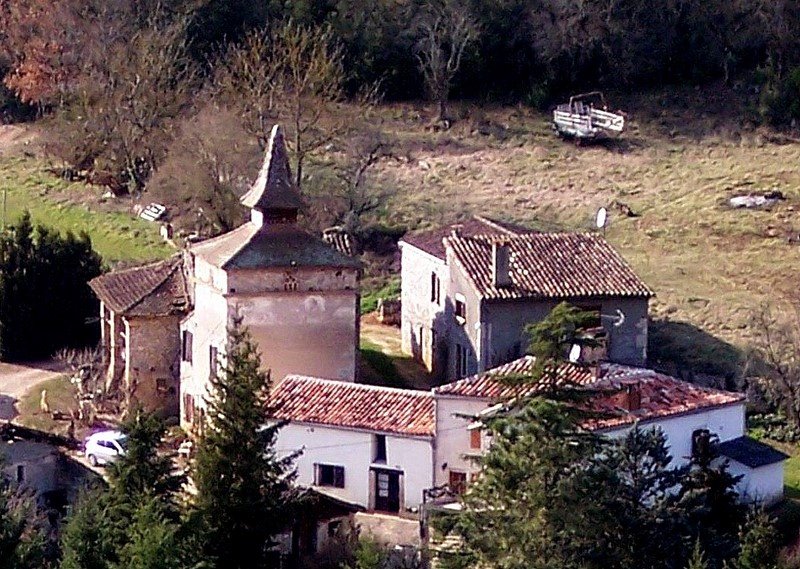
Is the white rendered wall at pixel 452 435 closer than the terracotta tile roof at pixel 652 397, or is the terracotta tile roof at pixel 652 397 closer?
the terracotta tile roof at pixel 652 397

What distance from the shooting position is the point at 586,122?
202ft

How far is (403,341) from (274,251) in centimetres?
718

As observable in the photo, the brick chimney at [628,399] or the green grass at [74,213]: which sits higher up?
the green grass at [74,213]

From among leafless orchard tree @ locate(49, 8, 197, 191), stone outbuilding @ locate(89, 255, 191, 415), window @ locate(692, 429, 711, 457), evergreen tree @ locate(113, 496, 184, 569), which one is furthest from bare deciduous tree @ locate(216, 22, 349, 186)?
evergreen tree @ locate(113, 496, 184, 569)

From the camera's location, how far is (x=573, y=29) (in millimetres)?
66312

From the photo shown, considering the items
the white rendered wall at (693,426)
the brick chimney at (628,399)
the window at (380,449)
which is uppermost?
the brick chimney at (628,399)

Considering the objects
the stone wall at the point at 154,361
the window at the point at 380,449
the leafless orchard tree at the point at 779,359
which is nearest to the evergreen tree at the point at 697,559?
the window at the point at 380,449

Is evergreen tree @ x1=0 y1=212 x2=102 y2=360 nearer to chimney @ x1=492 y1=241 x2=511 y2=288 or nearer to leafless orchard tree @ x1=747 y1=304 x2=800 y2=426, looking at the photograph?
chimney @ x1=492 y1=241 x2=511 y2=288

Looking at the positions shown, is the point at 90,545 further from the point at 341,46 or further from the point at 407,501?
the point at 341,46

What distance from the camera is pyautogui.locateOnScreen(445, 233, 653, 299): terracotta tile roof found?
40.5 meters

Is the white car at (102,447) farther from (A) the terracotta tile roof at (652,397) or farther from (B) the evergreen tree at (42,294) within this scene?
(A) the terracotta tile roof at (652,397)

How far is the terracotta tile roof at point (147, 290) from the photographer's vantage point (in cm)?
4288

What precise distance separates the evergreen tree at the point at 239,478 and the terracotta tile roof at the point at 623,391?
412 cm

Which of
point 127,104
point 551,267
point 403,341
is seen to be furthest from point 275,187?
point 127,104
